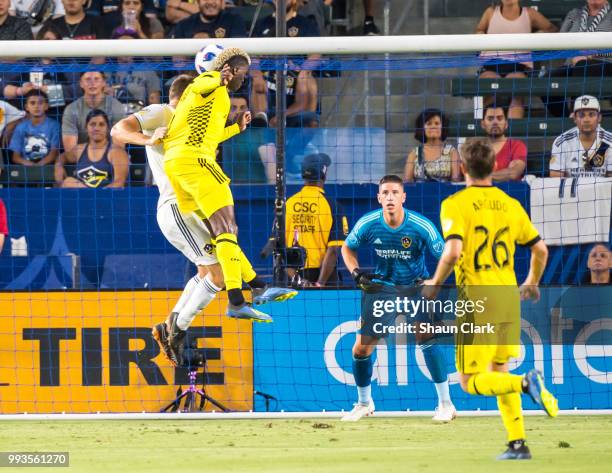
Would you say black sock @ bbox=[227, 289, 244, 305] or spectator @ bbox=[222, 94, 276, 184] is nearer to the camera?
black sock @ bbox=[227, 289, 244, 305]

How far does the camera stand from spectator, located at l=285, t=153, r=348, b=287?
11211mm

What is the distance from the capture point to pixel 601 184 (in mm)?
11062

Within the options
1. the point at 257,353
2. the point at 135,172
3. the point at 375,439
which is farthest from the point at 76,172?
the point at 375,439

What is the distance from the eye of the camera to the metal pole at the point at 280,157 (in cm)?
1055

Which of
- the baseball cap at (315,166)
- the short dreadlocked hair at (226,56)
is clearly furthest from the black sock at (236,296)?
the baseball cap at (315,166)

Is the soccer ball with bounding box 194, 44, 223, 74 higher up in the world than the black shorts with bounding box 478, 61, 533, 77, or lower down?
lower down

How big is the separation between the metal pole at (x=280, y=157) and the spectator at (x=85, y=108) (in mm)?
2224

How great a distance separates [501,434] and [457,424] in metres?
0.69

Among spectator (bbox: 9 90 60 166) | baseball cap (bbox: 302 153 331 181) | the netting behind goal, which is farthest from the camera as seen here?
spectator (bbox: 9 90 60 166)

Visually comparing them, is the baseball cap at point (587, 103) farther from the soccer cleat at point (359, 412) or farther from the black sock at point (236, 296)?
the black sock at point (236, 296)

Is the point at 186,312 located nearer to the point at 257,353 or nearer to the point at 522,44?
the point at 257,353

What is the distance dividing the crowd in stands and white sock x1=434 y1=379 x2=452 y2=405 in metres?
2.33

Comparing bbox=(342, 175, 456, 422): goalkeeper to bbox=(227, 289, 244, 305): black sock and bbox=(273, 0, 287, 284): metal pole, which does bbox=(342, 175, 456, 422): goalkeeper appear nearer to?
bbox=(273, 0, 287, 284): metal pole

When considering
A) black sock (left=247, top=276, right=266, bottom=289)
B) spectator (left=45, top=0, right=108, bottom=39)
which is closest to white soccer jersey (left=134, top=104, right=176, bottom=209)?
black sock (left=247, top=276, right=266, bottom=289)
